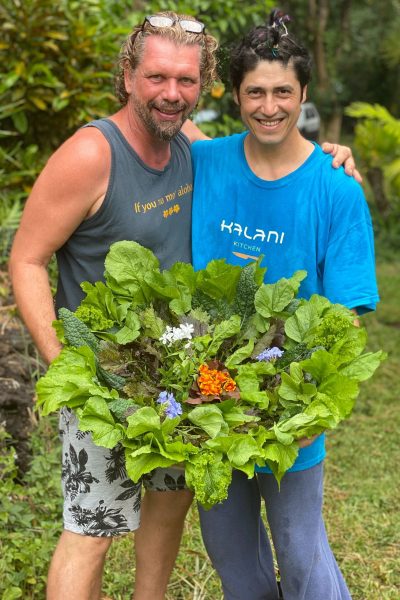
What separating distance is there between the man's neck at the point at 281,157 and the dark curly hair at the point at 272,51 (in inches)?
7.5

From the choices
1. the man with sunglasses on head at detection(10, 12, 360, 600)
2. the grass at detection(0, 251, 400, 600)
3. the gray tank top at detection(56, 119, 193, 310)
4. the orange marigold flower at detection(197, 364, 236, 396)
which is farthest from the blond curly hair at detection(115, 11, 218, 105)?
the grass at detection(0, 251, 400, 600)

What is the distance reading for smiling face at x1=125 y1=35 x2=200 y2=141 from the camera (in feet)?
8.49

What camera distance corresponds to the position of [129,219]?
261 cm

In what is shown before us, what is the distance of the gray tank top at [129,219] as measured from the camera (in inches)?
102

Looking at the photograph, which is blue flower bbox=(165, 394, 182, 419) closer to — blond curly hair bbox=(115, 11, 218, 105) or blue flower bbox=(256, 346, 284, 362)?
blue flower bbox=(256, 346, 284, 362)

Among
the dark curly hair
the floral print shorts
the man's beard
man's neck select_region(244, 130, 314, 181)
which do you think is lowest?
the floral print shorts

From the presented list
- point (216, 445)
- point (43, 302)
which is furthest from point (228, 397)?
point (43, 302)

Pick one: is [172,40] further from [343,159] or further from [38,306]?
[38,306]

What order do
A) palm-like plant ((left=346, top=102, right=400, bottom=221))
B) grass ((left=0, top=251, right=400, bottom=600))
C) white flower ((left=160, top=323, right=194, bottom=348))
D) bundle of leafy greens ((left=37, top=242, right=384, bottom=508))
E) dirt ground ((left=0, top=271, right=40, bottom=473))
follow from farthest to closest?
palm-like plant ((left=346, top=102, right=400, bottom=221)) < dirt ground ((left=0, top=271, right=40, bottom=473)) < grass ((left=0, top=251, right=400, bottom=600)) < white flower ((left=160, top=323, right=194, bottom=348)) < bundle of leafy greens ((left=37, top=242, right=384, bottom=508))

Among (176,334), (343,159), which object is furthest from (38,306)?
(343,159)

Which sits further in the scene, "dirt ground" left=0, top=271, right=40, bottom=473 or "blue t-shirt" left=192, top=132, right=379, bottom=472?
"dirt ground" left=0, top=271, right=40, bottom=473

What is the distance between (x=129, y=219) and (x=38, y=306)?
1.24ft

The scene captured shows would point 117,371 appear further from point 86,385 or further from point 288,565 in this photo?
point 288,565

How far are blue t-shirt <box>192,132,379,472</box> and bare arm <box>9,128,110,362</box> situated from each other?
0.39m
